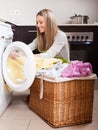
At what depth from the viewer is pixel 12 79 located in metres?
2.12

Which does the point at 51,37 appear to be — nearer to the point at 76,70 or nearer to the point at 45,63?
the point at 45,63

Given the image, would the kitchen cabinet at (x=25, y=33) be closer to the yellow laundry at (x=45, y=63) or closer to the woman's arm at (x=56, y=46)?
the woman's arm at (x=56, y=46)

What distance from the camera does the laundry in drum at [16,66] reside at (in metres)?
2.08

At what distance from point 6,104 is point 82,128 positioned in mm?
817

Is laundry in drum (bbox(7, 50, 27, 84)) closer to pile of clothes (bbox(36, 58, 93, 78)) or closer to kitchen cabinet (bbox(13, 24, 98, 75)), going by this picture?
pile of clothes (bbox(36, 58, 93, 78))

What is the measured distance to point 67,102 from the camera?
1.73 m

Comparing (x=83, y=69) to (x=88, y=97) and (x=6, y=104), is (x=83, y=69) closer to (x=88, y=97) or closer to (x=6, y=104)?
(x=88, y=97)

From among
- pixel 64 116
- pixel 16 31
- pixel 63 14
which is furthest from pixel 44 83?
pixel 63 14

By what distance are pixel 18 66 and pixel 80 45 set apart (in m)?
1.39

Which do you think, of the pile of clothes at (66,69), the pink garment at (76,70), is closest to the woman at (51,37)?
the pile of clothes at (66,69)

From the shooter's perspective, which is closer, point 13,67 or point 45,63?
point 45,63

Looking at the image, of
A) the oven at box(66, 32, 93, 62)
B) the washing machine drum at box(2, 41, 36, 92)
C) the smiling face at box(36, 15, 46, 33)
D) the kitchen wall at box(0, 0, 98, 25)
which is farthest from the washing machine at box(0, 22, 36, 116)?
the kitchen wall at box(0, 0, 98, 25)

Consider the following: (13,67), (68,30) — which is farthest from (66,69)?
(68,30)

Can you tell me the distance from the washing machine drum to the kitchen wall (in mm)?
1606
